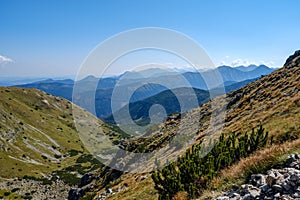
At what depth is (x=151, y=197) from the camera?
2419cm

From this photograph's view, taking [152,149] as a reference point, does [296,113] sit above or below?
above

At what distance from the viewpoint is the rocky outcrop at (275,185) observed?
8734 millimetres

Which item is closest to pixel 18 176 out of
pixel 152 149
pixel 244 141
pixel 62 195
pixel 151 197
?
pixel 62 195

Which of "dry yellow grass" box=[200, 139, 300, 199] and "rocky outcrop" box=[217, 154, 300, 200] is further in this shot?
"dry yellow grass" box=[200, 139, 300, 199]

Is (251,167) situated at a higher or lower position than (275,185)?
lower

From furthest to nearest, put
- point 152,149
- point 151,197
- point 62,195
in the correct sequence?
point 62,195 < point 152,149 < point 151,197

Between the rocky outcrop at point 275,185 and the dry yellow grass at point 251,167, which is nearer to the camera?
the rocky outcrop at point 275,185

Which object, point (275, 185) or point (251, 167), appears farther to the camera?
point (251, 167)

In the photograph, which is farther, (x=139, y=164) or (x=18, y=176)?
(x=18, y=176)

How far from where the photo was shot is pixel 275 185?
908cm

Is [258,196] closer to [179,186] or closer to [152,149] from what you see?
[179,186]

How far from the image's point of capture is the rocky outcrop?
344 inches

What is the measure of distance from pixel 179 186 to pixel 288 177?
6964 millimetres

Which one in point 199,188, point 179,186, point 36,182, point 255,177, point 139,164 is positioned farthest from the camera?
point 36,182
